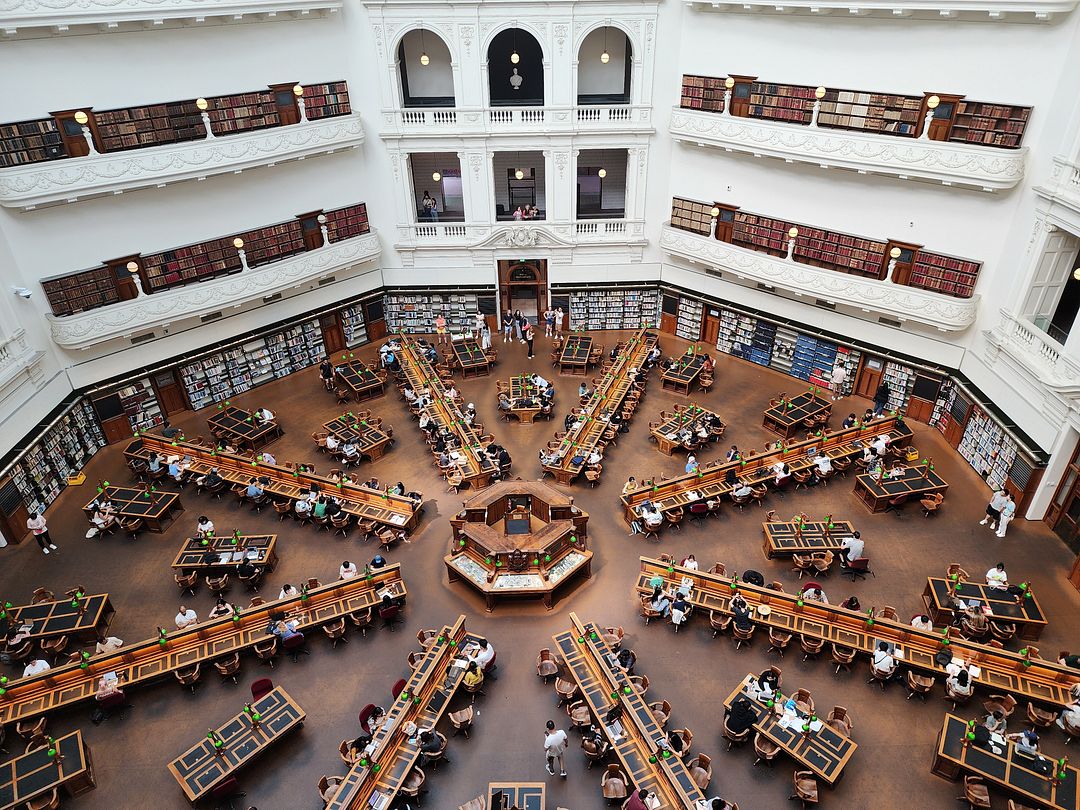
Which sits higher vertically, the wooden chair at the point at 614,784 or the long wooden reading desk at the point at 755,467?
the long wooden reading desk at the point at 755,467

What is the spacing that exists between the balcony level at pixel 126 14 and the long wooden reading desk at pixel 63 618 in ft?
48.9

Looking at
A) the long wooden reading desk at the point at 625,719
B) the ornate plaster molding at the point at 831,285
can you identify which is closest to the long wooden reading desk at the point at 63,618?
the long wooden reading desk at the point at 625,719

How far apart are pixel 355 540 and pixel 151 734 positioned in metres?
6.67

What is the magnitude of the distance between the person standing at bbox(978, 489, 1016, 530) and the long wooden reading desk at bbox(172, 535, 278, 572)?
65.5 feet

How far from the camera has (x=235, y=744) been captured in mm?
13617

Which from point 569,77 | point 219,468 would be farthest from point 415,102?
point 219,468

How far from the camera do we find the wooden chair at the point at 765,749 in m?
13.5

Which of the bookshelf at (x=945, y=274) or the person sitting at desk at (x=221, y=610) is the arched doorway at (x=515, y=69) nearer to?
the bookshelf at (x=945, y=274)

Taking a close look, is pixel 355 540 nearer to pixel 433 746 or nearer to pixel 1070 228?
pixel 433 746

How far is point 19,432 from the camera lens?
19766 mm

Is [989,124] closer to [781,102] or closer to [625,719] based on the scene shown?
[781,102]

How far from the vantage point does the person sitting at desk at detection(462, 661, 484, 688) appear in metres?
15.1

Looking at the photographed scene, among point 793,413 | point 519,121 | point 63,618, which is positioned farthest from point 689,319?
point 63,618

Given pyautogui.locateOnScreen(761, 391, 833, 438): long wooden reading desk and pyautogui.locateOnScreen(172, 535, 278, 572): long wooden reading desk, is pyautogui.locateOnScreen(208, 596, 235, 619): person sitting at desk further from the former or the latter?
pyautogui.locateOnScreen(761, 391, 833, 438): long wooden reading desk
